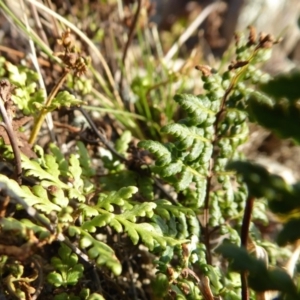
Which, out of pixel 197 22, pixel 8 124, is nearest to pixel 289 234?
pixel 8 124

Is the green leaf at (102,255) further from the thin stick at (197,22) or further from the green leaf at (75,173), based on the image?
the thin stick at (197,22)

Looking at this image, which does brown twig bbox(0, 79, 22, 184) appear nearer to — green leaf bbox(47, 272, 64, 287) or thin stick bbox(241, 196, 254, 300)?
green leaf bbox(47, 272, 64, 287)

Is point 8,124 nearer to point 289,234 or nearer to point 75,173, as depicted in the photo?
point 75,173

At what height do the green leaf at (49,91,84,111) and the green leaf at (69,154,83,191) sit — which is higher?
the green leaf at (49,91,84,111)

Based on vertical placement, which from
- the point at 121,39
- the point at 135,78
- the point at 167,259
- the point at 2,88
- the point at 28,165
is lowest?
the point at 167,259

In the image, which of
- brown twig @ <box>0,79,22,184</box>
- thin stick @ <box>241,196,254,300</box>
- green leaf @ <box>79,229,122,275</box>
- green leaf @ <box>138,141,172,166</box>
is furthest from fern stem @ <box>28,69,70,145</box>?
thin stick @ <box>241,196,254,300</box>

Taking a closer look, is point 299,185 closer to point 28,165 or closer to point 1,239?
point 28,165

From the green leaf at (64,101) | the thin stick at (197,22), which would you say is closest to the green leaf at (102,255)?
the green leaf at (64,101)


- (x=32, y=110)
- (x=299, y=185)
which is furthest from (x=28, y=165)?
(x=299, y=185)

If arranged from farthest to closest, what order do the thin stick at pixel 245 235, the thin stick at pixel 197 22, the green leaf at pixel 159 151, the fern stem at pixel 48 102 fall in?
the thin stick at pixel 197 22 < the fern stem at pixel 48 102 < the green leaf at pixel 159 151 < the thin stick at pixel 245 235

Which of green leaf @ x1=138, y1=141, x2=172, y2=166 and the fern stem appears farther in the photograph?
the fern stem

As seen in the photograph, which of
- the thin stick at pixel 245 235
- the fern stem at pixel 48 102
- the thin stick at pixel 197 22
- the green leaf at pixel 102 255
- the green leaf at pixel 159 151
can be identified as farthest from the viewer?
the thin stick at pixel 197 22
